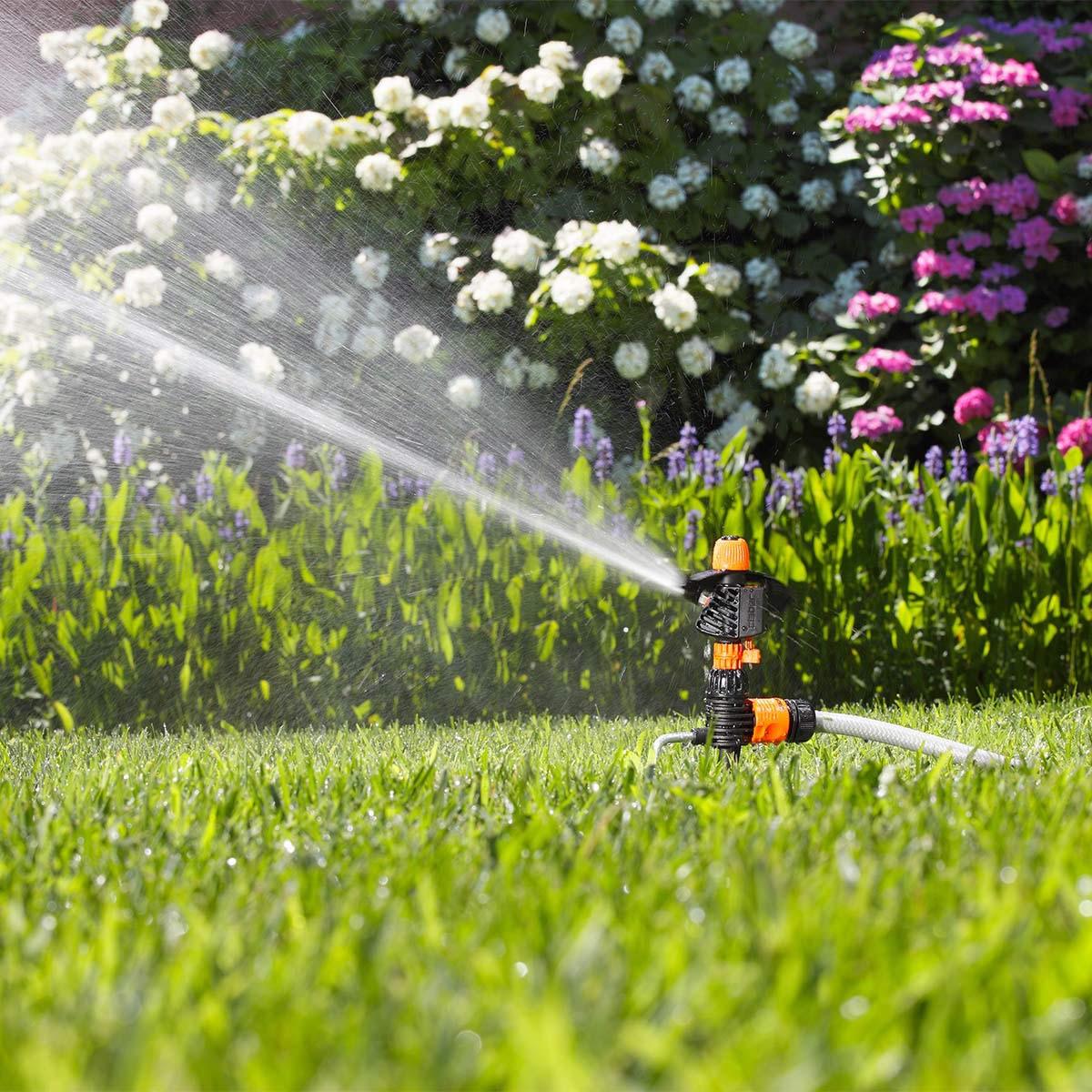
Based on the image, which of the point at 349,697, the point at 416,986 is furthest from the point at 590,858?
the point at 349,697

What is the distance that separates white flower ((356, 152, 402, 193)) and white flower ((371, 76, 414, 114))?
8.2 inches

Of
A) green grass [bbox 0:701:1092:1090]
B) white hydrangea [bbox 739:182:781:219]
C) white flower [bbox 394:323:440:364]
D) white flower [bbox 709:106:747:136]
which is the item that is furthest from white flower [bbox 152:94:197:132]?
green grass [bbox 0:701:1092:1090]

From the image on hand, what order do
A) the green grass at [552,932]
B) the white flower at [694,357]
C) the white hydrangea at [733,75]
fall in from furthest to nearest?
1. the white hydrangea at [733,75]
2. the white flower at [694,357]
3. the green grass at [552,932]

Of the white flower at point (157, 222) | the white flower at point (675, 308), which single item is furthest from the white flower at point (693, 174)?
the white flower at point (157, 222)

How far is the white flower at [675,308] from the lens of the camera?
486cm

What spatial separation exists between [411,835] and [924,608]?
2.46m

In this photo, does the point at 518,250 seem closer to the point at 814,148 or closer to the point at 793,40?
the point at 814,148

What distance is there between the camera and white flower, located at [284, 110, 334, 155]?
4.81 m

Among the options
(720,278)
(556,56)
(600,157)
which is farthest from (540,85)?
(720,278)

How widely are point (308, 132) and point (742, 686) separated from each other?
10.8 ft

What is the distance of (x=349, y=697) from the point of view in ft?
12.0

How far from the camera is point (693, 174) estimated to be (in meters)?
5.40

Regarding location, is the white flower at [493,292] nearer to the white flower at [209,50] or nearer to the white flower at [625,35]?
the white flower at [625,35]

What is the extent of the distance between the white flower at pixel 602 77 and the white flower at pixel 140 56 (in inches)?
62.4
